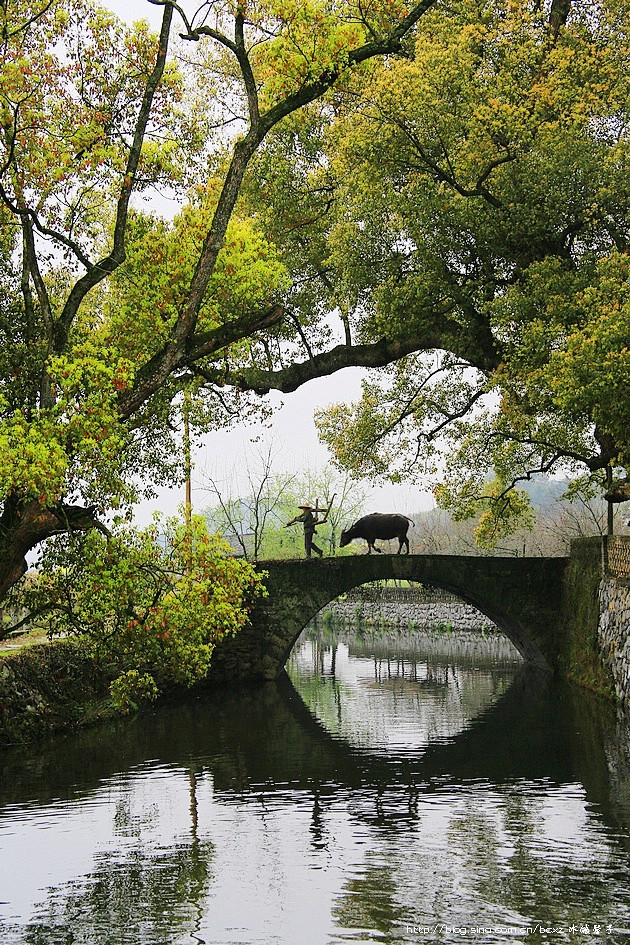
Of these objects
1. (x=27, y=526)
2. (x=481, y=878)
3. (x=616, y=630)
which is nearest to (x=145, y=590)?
(x=27, y=526)

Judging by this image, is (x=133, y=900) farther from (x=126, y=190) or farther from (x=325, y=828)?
(x=126, y=190)

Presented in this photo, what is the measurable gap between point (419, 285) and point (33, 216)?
10029mm

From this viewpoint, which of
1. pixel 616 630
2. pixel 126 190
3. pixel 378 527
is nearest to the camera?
pixel 126 190

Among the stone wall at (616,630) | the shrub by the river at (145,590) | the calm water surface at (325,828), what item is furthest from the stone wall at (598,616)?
the shrub by the river at (145,590)

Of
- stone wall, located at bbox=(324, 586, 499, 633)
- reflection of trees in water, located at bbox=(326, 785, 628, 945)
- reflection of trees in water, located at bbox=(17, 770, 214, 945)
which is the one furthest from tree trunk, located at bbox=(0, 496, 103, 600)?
stone wall, located at bbox=(324, 586, 499, 633)

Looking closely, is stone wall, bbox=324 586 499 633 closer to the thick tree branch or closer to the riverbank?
the riverbank

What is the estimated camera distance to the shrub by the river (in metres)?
12.4

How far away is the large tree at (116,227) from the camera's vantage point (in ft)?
38.1

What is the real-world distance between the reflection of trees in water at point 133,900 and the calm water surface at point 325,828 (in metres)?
0.03

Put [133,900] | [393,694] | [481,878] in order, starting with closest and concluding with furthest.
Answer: [133,900] < [481,878] < [393,694]

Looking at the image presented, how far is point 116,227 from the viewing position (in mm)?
13258

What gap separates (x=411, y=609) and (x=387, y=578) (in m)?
18.1

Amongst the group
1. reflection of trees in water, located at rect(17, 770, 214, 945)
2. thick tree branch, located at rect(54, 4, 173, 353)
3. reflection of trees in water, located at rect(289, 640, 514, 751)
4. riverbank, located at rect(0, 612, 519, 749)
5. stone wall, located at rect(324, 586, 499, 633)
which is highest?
thick tree branch, located at rect(54, 4, 173, 353)

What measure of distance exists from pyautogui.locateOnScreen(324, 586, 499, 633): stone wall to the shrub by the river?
1034 inches
